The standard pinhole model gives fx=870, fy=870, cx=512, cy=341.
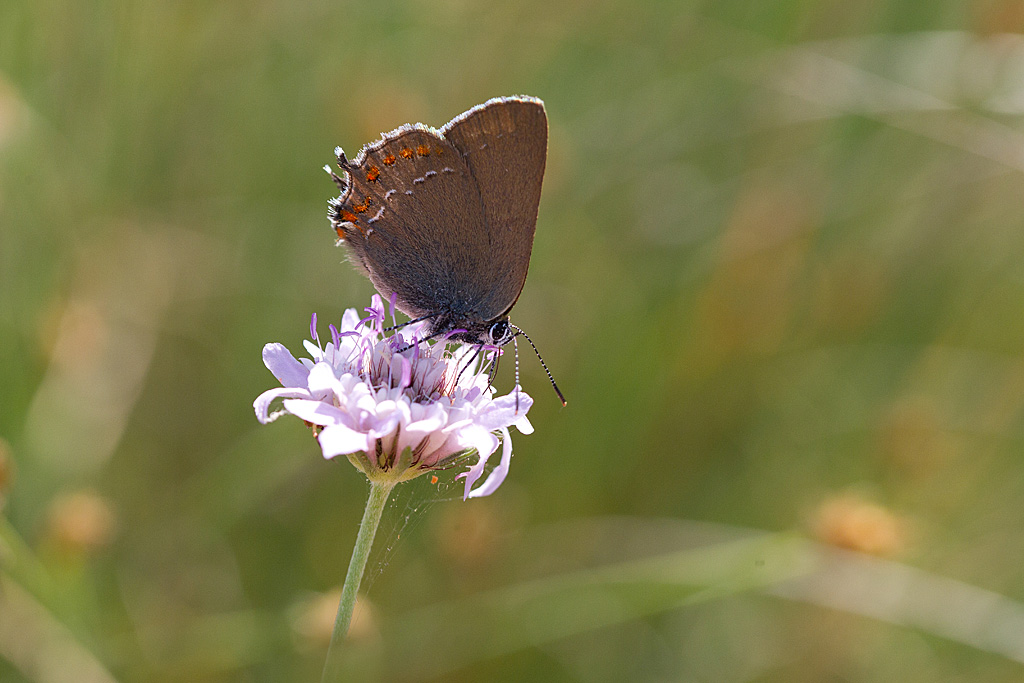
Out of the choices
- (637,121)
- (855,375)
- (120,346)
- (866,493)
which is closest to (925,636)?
(866,493)

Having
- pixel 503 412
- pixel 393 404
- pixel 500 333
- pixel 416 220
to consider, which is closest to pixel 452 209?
pixel 416 220

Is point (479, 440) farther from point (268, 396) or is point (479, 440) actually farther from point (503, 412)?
point (268, 396)

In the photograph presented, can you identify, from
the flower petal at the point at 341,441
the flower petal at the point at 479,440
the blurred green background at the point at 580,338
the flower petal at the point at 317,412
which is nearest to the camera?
the flower petal at the point at 341,441

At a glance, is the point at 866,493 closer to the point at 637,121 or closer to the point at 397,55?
the point at 637,121

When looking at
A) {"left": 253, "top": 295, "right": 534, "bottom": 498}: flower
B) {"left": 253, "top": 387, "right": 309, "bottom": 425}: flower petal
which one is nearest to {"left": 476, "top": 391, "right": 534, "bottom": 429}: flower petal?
{"left": 253, "top": 295, "right": 534, "bottom": 498}: flower

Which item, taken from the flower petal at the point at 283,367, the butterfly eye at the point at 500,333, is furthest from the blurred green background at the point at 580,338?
the flower petal at the point at 283,367

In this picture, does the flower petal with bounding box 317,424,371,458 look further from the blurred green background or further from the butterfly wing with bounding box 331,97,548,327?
the blurred green background

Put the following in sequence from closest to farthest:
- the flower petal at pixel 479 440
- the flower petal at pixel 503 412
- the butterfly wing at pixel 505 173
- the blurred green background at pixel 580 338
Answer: the flower petal at pixel 479 440 → the flower petal at pixel 503 412 → the butterfly wing at pixel 505 173 → the blurred green background at pixel 580 338

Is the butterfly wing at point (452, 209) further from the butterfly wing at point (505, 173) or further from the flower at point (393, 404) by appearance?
the flower at point (393, 404)
